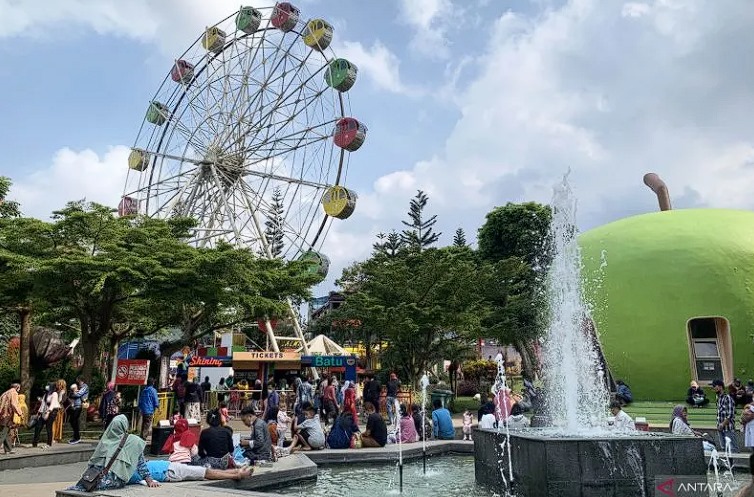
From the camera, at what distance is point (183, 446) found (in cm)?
903

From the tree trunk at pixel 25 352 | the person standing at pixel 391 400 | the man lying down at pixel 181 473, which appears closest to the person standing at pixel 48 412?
the tree trunk at pixel 25 352

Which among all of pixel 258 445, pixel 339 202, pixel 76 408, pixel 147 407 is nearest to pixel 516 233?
pixel 339 202

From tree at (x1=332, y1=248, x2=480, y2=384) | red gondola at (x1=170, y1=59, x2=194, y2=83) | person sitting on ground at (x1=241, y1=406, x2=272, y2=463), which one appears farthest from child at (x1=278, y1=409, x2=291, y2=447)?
red gondola at (x1=170, y1=59, x2=194, y2=83)

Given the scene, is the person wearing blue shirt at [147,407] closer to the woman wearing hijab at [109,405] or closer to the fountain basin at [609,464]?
the woman wearing hijab at [109,405]

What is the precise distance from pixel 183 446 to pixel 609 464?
5.90 metres

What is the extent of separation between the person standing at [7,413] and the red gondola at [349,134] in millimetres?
17866

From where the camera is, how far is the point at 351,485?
862cm

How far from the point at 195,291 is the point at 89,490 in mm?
8352

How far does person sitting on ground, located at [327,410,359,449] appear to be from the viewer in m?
10.8

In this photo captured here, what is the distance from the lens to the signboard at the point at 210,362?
23609mm

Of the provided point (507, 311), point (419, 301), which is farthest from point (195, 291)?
point (507, 311)

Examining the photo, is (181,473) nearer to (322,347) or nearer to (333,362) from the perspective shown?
(333,362)

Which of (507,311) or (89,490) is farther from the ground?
(507,311)

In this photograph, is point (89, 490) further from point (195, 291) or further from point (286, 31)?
point (286, 31)
